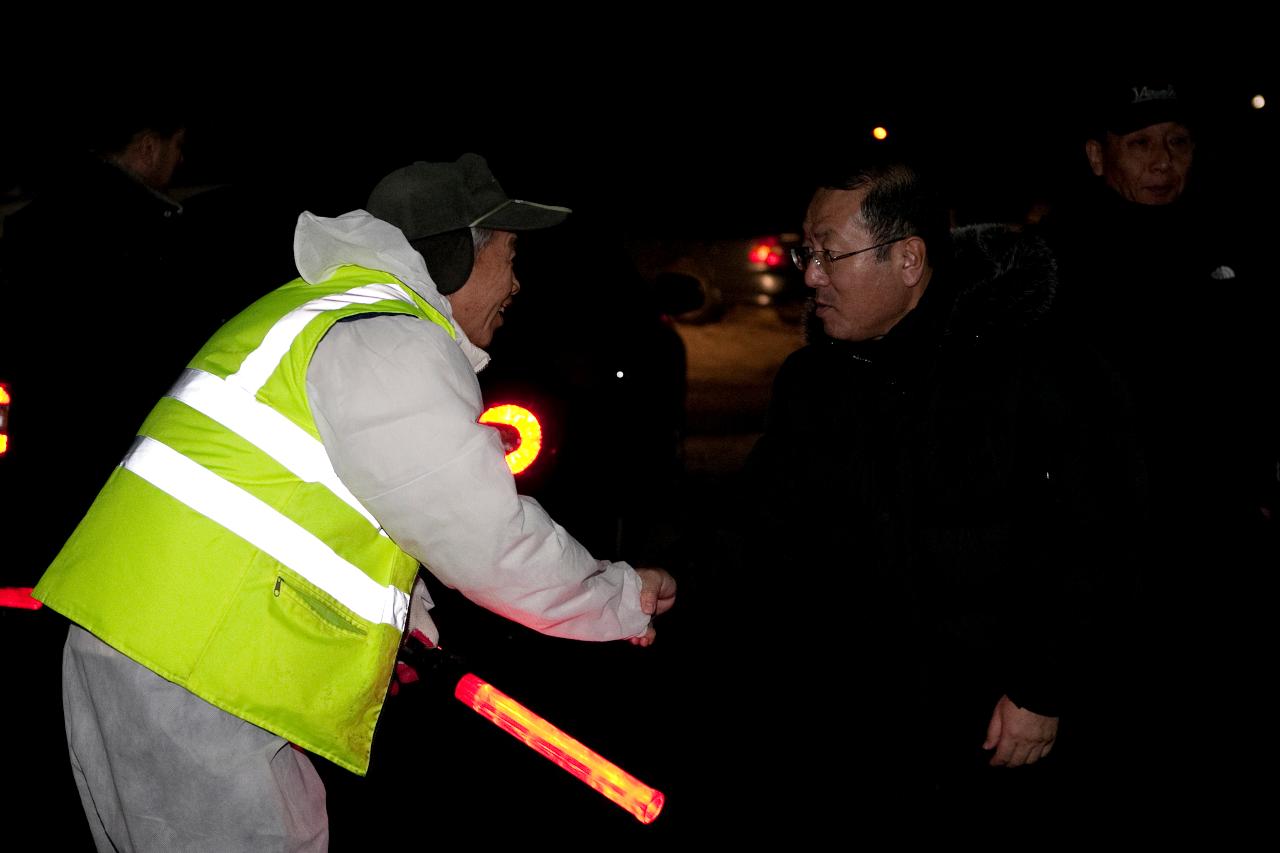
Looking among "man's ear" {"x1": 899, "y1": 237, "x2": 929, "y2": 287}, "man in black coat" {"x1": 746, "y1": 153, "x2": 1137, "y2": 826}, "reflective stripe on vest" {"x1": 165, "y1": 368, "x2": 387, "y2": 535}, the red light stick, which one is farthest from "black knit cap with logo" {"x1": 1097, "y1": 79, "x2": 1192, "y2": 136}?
the red light stick

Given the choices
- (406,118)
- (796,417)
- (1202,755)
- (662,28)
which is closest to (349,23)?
(406,118)

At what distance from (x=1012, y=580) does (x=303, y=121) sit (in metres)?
4.58

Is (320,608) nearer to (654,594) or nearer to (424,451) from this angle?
(424,451)

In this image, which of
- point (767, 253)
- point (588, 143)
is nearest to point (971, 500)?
point (588, 143)

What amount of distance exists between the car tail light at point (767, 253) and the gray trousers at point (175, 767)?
695cm

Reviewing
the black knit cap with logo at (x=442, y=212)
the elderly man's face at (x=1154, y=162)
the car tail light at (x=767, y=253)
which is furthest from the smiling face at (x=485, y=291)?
the car tail light at (x=767, y=253)

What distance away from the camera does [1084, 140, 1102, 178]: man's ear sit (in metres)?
4.25

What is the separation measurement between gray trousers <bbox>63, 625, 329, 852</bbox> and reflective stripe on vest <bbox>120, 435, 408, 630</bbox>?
34cm

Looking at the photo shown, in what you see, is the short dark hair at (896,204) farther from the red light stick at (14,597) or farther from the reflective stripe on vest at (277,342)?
the red light stick at (14,597)

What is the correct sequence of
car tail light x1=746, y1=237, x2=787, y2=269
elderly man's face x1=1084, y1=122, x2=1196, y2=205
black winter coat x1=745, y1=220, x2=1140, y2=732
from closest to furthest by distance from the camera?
black winter coat x1=745, y1=220, x2=1140, y2=732 < elderly man's face x1=1084, y1=122, x2=1196, y2=205 < car tail light x1=746, y1=237, x2=787, y2=269

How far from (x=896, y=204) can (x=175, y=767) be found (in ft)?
7.14

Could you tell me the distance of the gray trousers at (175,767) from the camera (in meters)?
2.36

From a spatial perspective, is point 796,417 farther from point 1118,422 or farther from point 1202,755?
point 1202,755

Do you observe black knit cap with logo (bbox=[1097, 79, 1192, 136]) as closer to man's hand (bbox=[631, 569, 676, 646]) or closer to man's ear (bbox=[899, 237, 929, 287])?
man's ear (bbox=[899, 237, 929, 287])
